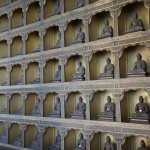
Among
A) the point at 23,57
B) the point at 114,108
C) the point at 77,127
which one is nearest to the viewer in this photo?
the point at 114,108

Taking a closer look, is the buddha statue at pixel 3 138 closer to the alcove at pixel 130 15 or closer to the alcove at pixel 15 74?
the alcove at pixel 15 74

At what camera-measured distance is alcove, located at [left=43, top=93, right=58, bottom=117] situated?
770 cm

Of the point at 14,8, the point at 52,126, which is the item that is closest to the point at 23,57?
the point at 14,8

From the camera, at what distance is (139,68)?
5.76m

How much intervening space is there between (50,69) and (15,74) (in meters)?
1.60

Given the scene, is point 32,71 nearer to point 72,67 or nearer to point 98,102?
point 72,67

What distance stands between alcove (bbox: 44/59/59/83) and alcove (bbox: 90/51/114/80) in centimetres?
154

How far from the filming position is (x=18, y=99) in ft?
29.6

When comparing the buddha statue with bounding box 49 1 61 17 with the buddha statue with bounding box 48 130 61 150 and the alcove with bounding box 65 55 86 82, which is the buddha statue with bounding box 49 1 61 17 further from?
the buddha statue with bounding box 48 130 61 150

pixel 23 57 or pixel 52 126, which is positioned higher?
pixel 23 57

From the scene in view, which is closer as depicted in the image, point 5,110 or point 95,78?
point 95,78

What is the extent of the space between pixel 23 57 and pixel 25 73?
1.54 ft

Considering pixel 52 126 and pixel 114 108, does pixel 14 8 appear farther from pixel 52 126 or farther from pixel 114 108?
pixel 114 108

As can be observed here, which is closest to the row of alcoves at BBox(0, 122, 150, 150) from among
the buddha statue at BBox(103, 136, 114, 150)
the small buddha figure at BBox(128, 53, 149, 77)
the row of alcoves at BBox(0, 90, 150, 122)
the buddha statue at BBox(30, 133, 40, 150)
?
the buddha statue at BBox(30, 133, 40, 150)
